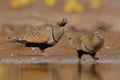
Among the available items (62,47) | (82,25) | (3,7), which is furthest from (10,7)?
(62,47)

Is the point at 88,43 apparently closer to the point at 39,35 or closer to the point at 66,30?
the point at 39,35

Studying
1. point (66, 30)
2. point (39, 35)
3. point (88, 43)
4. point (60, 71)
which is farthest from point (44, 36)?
point (66, 30)

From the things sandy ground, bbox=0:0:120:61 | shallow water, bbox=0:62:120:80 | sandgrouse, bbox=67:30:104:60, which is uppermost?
sandy ground, bbox=0:0:120:61

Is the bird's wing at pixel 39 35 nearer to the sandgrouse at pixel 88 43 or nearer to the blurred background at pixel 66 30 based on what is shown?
the blurred background at pixel 66 30

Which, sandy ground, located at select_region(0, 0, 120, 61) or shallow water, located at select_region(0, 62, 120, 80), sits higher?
sandy ground, located at select_region(0, 0, 120, 61)

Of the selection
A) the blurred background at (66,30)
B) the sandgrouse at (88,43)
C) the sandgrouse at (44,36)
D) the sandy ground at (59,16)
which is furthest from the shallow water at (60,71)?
the sandy ground at (59,16)

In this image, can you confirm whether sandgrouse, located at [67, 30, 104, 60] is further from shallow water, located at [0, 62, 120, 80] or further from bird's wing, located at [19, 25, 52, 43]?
bird's wing, located at [19, 25, 52, 43]

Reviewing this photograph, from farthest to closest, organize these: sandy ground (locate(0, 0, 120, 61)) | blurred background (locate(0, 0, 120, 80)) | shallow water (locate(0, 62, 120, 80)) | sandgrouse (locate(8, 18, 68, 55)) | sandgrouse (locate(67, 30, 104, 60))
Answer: sandy ground (locate(0, 0, 120, 61))
sandgrouse (locate(8, 18, 68, 55))
sandgrouse (locate(67, 30, 104, 60))
blurred background (locate(0, 0, 120, 80))
shallow water (locate(0, 62, 120, 80))

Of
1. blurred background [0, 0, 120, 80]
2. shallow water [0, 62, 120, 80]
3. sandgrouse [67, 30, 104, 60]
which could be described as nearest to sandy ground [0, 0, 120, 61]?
blurred background [0, 0, 120, 80]

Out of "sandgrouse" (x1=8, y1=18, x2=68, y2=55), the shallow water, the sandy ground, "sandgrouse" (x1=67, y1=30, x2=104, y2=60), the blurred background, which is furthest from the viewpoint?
the sandy ground
